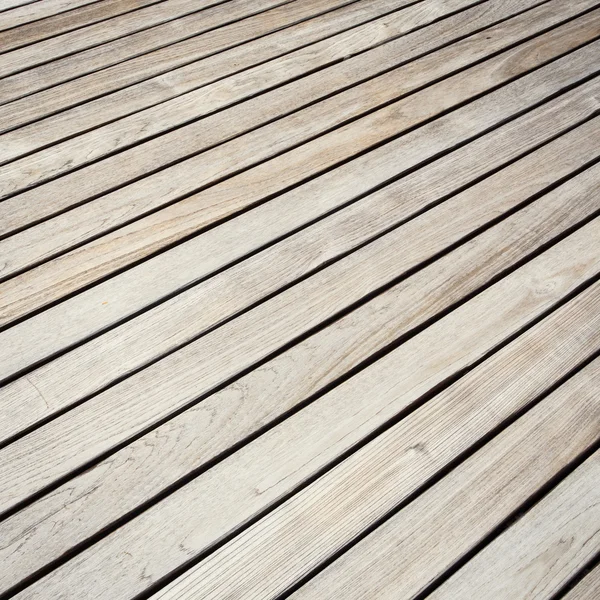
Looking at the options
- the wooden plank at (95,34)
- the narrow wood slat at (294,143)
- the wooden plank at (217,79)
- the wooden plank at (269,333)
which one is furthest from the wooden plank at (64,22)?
the wooden plank at (269,333)

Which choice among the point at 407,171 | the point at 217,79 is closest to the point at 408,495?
the point at 407,171

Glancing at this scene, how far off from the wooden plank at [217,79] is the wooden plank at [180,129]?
0.02 meters

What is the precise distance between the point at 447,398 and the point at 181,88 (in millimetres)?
1100

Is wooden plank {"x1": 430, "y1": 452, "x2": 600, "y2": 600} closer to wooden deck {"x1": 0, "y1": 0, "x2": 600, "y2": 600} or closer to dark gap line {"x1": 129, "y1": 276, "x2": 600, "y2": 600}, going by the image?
wooden deck {"x1": 0, "y1": 0, "x2": 600, "y2": 600}

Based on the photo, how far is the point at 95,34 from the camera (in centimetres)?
200

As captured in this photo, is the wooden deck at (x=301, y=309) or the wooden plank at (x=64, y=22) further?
the wooden plank at (x=64, y=22)

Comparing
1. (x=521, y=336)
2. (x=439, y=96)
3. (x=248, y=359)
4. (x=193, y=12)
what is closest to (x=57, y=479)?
(x=248, y=359)

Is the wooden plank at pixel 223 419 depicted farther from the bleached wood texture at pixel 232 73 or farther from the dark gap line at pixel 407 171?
the bleached wood texture at pixel 232 73

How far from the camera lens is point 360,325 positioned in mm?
1304

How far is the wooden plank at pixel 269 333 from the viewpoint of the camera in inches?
44.9

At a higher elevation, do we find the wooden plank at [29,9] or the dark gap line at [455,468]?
the wooden plank at [29,9]

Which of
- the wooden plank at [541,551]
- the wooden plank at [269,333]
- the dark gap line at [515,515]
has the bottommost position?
the wooden plank at [541,551]

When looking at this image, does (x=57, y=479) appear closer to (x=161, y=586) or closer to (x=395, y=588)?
(x=161, y=586)

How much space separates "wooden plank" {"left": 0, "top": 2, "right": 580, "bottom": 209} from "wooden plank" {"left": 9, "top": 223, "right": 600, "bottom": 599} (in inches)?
27.0
